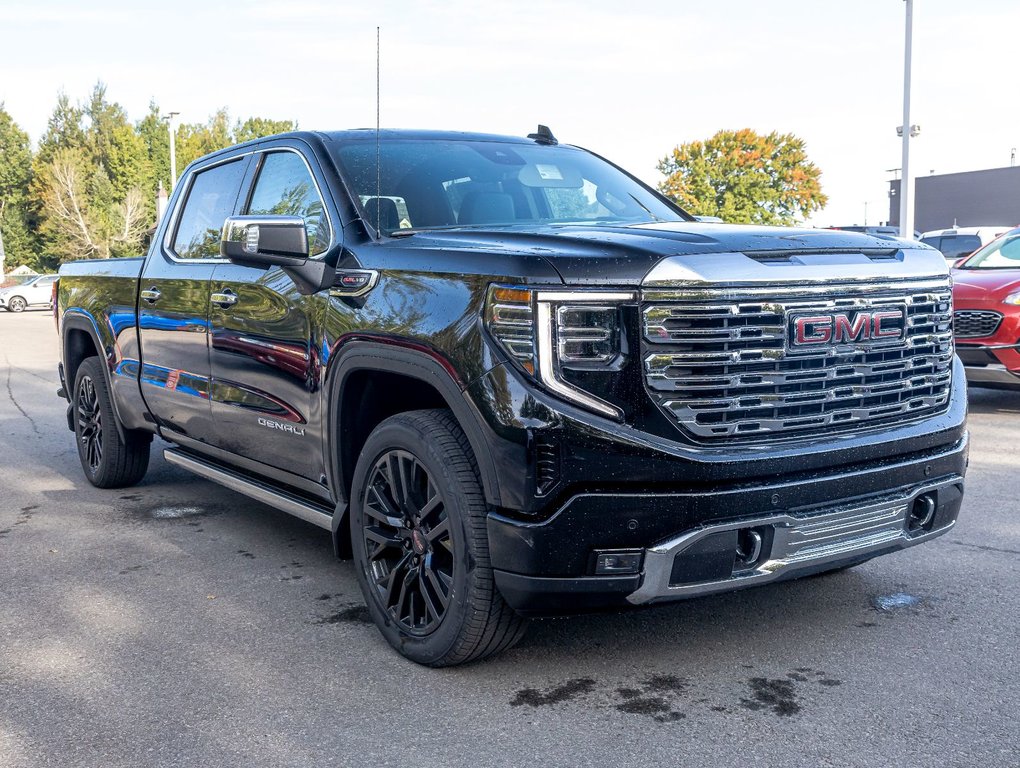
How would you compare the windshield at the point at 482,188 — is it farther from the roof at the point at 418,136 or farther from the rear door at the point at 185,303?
the rear door at the point at 185,303

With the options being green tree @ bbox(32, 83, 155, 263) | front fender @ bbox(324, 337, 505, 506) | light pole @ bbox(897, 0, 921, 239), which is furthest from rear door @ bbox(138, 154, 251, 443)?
green tree @ bbox(32, 83, 155, 263)

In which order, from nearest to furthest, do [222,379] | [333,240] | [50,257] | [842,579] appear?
[333,240]
[842,579]
[222,379]
[50,257]

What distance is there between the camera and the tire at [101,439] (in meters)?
6.85

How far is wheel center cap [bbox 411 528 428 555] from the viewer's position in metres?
3.86

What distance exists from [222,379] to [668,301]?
2592 mm

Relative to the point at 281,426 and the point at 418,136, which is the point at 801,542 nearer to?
the point at 281,426

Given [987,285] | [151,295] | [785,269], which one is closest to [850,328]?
[785,269]

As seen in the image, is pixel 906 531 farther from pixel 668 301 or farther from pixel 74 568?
pixel 74 568

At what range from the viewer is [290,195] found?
4.98m

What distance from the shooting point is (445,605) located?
374cm

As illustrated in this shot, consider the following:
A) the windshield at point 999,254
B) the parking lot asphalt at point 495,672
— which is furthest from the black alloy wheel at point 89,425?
the windshield at point 999,254

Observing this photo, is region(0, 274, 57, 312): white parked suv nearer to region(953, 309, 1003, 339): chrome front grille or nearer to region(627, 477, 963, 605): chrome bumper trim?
region(953, 309, 1003, 339): chrome front grille

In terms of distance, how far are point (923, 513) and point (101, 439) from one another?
16.4 ft

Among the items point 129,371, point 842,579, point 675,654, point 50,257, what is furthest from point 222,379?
point 50,257
